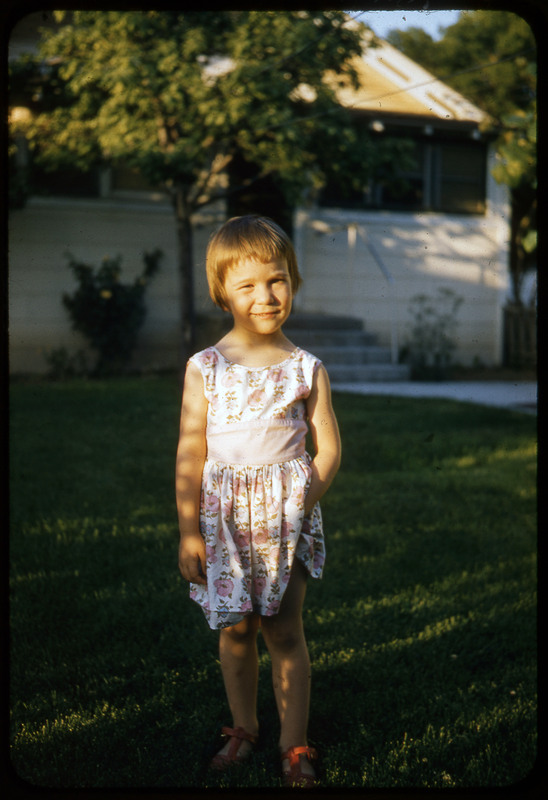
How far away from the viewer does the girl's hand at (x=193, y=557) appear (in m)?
1.89

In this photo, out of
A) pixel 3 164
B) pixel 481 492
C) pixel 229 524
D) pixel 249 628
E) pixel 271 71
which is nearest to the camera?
pixel 3 164

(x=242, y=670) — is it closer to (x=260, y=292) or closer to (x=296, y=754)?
(x=296, y=754)

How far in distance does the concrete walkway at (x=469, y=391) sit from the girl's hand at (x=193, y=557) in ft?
19.8

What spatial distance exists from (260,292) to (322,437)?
387 mm

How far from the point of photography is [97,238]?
34.2ft

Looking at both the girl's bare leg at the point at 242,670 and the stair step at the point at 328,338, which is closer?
the girl's bare leg at the point at 242,670

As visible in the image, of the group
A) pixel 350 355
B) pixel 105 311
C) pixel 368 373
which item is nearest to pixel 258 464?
pixel 368 373

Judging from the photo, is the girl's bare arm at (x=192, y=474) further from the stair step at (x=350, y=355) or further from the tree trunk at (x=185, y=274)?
the stair step at (x=350, y=355)

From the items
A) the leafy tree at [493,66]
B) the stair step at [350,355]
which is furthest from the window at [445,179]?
the stair step at [350,355]

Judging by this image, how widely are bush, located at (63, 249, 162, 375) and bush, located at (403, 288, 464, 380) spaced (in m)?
3.83

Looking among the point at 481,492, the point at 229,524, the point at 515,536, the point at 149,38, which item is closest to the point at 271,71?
the point at 149,38

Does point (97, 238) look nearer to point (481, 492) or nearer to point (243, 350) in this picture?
point (481, 492)

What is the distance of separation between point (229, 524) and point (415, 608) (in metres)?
1.35

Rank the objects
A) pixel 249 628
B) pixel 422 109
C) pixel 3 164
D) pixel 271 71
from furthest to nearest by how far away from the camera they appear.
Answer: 1. pixel 422 109
2. pixel 271 71
3. pixel 249 628
4. pixel 3 164
